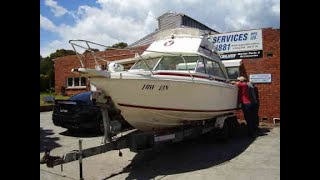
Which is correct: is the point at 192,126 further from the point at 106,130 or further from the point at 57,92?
the point at 57,92

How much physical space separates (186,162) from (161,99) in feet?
4.88

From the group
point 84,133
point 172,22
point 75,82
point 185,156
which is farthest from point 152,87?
point 172,22

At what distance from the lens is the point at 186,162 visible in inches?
294

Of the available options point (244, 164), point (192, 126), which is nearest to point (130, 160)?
point (192, 126)

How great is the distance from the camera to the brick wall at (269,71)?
12742mm

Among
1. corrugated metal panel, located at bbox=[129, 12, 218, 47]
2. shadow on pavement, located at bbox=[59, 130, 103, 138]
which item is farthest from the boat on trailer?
corrugated metal panel, located at bbox=[129, 12, 218, 47]

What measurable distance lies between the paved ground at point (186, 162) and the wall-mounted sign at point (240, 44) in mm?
4261

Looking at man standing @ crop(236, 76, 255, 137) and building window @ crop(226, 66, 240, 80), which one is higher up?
building window @ crop(226, 66, 240, 80)

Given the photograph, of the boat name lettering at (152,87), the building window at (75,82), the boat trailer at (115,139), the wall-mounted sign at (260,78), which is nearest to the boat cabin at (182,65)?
the boat name lettering at (152,87)

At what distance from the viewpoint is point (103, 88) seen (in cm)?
660

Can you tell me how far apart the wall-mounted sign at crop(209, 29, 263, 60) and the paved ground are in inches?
168

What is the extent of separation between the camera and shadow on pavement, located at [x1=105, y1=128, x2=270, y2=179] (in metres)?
6.83

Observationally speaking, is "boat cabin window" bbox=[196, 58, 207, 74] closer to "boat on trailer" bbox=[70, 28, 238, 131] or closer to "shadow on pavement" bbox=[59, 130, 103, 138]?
"boat on trailer" bbox=[70, 28, 238, 131]

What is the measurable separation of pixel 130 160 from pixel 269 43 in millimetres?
7788
